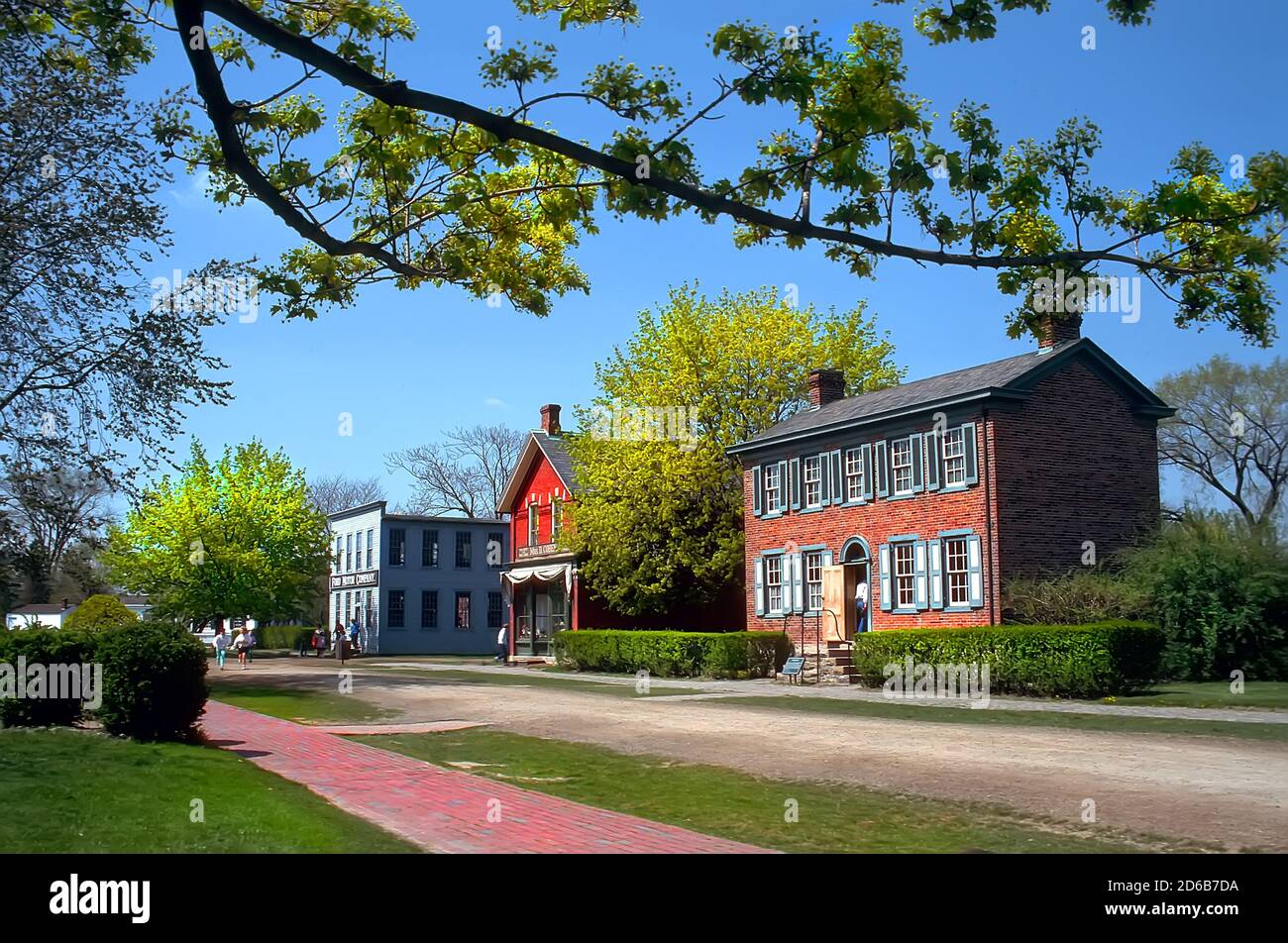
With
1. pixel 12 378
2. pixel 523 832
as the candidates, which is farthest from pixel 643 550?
pixel 523 832

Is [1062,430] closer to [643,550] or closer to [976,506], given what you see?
[976,506]

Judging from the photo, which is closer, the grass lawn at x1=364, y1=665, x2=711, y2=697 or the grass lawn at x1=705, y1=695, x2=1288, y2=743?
the grass lawn at x1=705, y1=695, x2=1288, y2=743

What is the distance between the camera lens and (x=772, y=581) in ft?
118

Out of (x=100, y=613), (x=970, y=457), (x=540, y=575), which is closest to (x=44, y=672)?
(x=100, y=613)

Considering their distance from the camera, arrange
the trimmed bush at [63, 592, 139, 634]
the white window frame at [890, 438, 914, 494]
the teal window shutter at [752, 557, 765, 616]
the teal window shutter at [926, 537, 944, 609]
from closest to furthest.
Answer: the trimmed bush at [63, 592, 139, 634] → the teal window shutter at [926, 537, 944, 609] → the white window frame at [890, 438, 914, 494] → the teal window shutter at [752, 557, 765, 616]

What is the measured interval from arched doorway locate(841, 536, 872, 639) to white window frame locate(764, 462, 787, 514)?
11.4 ft

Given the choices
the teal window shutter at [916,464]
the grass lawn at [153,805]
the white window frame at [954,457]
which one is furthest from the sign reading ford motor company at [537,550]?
the grass lawn at [153,805]

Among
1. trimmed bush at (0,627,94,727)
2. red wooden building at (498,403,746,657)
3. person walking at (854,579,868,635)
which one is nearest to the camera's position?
trimmed bush at (0,627,94,727)

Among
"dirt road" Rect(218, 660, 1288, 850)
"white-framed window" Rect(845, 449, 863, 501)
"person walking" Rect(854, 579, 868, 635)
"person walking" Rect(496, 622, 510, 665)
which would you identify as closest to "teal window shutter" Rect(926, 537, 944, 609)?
"person walking" Rect(854, 579, 868, 635)

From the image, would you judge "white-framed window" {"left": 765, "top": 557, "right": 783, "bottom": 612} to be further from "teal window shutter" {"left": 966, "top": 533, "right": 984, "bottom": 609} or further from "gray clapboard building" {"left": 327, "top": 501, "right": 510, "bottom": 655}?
"gray clapboard building" {"left": 327, "top": 501, "right": 510, "bottom": 655}

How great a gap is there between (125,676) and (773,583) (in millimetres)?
24118

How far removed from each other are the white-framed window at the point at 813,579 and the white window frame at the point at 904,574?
3.24 metres

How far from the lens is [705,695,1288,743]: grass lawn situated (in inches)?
645

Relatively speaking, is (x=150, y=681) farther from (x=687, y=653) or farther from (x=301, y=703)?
(x=687, y=653)
